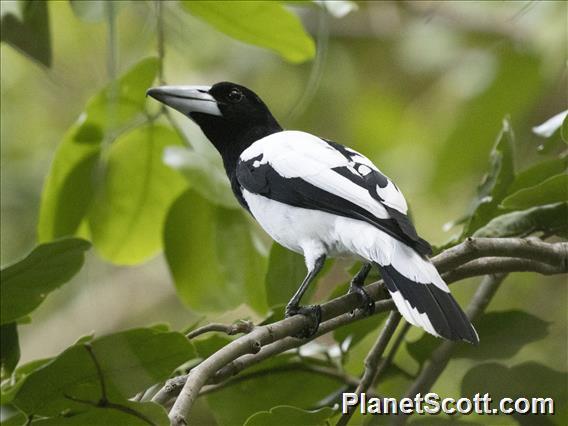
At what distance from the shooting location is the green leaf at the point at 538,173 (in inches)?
84.0

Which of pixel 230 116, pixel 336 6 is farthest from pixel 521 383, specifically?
pixel 230 116

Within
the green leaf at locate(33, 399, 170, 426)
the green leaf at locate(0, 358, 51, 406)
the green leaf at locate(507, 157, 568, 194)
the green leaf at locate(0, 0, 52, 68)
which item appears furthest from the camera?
the green leaf at locate(0, 0, 52, 68)

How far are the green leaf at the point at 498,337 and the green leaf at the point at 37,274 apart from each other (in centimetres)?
72

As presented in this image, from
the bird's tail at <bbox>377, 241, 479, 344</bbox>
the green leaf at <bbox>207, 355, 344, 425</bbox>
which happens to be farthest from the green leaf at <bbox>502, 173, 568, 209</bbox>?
the green leaf at <bbox>207, 355, 344, 425</bbox>

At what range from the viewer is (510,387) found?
198 cm

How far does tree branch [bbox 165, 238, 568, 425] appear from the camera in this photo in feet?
4.91

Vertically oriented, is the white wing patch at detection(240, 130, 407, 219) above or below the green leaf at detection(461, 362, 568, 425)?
above

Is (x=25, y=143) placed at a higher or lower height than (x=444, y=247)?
lower

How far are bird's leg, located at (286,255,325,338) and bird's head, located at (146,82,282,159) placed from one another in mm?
557

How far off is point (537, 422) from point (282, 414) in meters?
0.56

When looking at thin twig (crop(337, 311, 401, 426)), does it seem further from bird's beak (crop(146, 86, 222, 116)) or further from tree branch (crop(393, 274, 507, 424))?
bird's beak (crop(146, 86, 222, 116))

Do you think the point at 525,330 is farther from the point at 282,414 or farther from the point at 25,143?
the point at 25,143

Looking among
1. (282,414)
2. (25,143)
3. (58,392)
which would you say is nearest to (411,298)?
(282,414)

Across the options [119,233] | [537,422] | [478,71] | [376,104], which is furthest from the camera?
→ [376,104]
